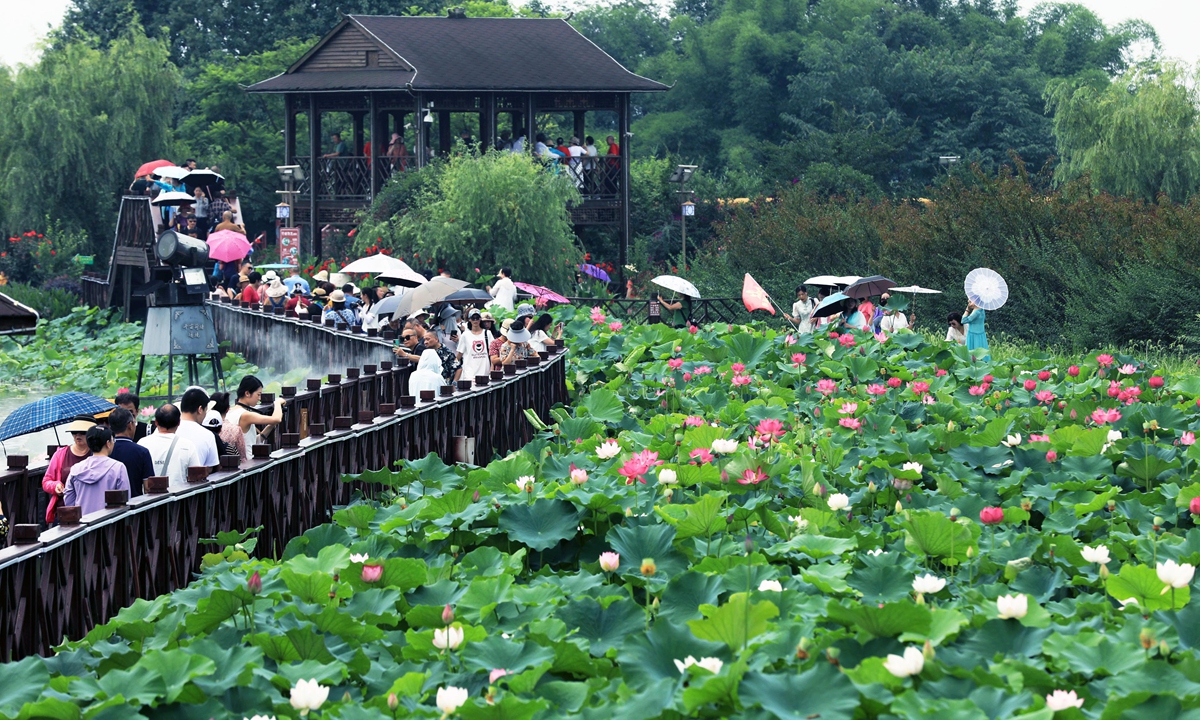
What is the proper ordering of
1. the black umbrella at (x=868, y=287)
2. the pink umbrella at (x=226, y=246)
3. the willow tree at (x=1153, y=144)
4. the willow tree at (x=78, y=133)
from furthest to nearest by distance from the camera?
the willow tree at (x=78, y=133)
the willow tree at (x=1153, y=144)
the pink umbrella at (x=226, y=246)
the black umbrella at (x=868, y=287)

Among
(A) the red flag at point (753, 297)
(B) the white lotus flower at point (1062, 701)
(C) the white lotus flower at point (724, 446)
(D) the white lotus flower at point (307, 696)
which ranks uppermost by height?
(B) the white lotus flower at point (1062, 701)

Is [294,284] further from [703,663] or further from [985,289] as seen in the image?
[703,663]

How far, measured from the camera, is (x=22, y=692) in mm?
4133

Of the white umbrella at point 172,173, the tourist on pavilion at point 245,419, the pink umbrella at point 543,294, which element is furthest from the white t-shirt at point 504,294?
the tourist on pavilion at point 245,419

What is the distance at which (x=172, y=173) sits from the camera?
84.1 ft

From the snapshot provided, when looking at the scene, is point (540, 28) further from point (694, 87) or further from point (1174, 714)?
point (1174, 714)

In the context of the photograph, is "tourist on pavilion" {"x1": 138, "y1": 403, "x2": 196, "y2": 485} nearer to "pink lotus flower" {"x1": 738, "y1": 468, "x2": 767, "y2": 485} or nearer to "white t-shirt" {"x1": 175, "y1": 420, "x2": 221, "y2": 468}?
"white t-shirt" {"x1": 175, "y1": 420, "x2": 221, "y2": 468}

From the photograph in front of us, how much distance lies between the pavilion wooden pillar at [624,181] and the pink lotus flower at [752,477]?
Answer: 24.8 metres

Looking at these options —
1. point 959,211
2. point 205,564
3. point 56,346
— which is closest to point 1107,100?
point 959,211

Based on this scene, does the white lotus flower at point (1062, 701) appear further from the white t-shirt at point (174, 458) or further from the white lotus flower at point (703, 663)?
the white t-shirt at point (174, 458)

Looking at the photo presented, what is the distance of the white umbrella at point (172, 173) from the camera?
2538 cm

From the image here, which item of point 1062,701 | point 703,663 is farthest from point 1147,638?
point 703,663

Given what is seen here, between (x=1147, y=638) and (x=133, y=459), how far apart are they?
526 cm

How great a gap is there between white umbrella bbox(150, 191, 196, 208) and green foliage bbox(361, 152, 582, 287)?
3485mm
